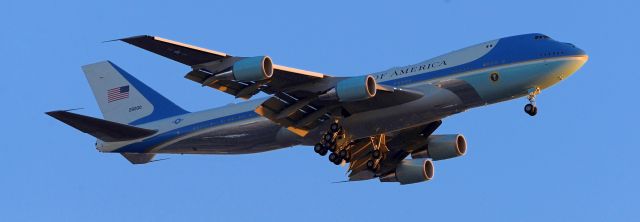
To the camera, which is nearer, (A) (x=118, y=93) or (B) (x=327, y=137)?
(B) (x=327, y=137)

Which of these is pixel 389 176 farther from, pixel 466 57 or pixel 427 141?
pixel 466 57

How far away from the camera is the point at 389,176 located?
67.8 meters

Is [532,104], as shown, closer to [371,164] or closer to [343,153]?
[343,153]

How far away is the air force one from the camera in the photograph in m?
55.5

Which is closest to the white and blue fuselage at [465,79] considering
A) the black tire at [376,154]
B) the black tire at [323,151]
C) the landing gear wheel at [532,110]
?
the landing gear wheel at [532,110]

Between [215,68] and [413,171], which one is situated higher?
[215,68]

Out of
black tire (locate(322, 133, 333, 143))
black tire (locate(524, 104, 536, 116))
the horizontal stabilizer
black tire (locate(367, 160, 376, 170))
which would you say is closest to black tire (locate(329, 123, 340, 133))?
black tire (locate(322, 133, 333, 143))

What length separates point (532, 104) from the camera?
2250 inches

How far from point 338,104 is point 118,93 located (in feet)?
52.4

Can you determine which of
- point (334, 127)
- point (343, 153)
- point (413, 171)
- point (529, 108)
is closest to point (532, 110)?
point (529, 108)

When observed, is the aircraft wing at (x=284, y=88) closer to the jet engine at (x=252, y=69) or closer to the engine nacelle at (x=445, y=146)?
the jet engine at (x=252, y=69)

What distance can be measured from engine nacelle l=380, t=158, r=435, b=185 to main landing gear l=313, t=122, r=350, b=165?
23.7 feet

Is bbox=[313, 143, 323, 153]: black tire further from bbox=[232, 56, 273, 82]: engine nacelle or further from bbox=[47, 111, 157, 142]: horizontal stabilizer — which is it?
bbox=[47, 111, 157, 142]: horizontal stabilizer

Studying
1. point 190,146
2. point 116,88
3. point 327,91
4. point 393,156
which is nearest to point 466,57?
point 327,91
